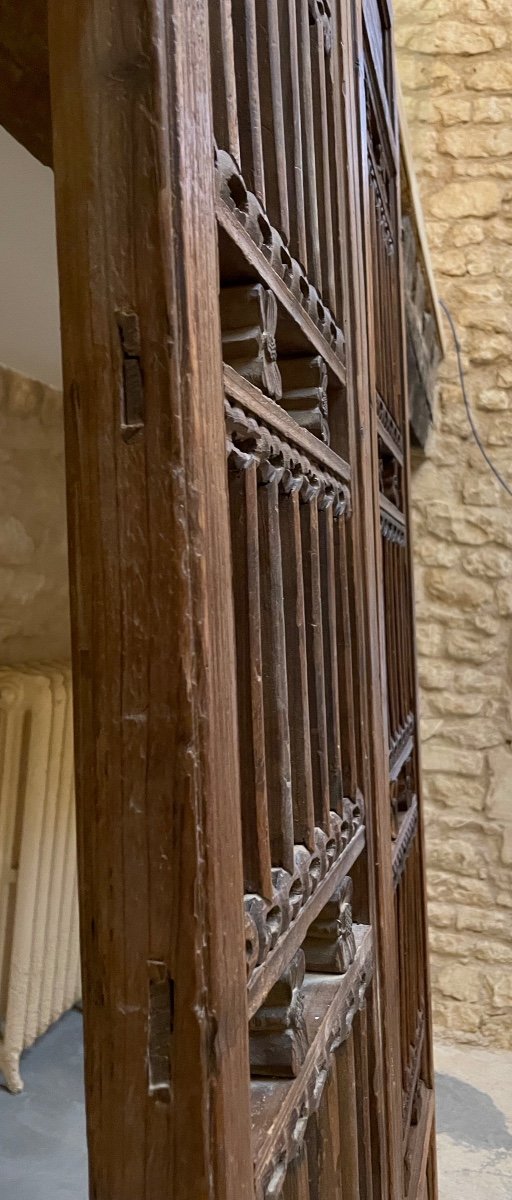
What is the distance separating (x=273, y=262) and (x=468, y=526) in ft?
8.10

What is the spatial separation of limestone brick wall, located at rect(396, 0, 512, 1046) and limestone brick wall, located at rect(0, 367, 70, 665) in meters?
1.20

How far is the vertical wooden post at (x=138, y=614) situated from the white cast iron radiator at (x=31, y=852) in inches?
69.2

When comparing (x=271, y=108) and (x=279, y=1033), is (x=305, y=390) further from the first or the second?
(x=279, y=1033)

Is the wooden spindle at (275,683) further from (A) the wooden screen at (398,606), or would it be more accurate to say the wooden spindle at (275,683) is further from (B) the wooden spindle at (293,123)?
(A) the wooden screen at (398,606)

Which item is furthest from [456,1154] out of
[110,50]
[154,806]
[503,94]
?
[503,94]

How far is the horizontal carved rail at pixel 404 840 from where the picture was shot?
4.33ft

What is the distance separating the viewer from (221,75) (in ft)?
1.83

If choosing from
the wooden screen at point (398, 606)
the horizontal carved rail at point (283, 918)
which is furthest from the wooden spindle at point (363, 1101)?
the wooden screen at point (398, 606)

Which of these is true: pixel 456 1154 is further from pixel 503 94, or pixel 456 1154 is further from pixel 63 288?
pixel 503 94

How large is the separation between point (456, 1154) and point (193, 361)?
2.60 m

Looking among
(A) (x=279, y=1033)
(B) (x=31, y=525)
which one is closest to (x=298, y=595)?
(A) (x=279, y=1033)

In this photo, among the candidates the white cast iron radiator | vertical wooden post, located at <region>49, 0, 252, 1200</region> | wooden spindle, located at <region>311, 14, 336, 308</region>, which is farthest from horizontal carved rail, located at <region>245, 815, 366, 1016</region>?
the white cast iron radiator

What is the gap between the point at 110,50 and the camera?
0.43 metres

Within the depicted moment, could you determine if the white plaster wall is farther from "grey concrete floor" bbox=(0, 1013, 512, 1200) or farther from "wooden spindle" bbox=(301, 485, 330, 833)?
"grey concrete floor" bbox=(0, 1013, 512, 1200)
